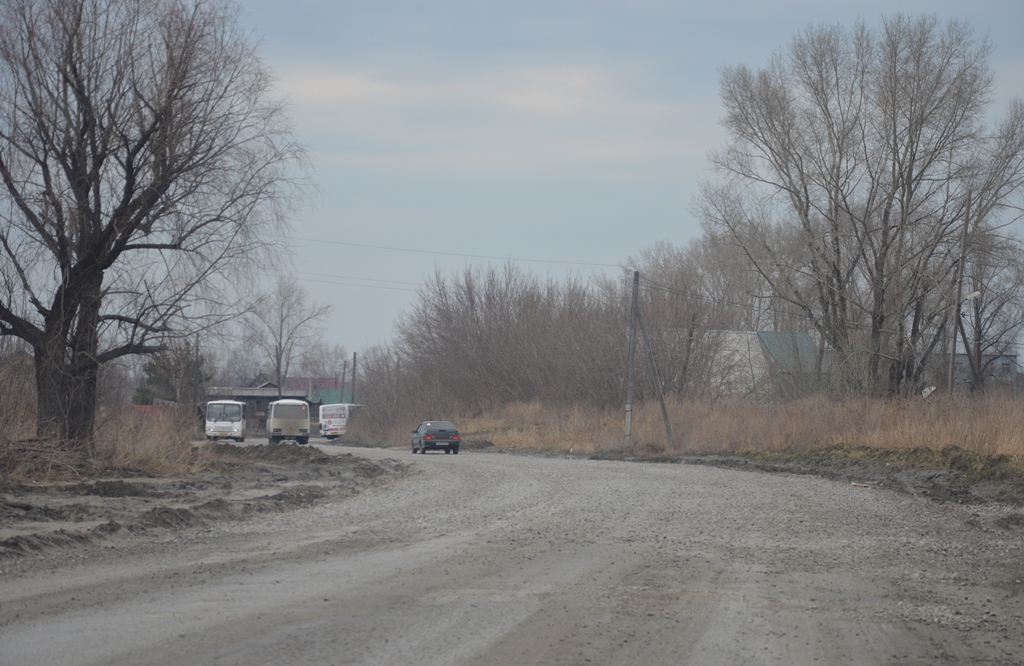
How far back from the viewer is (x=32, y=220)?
18.0 meters

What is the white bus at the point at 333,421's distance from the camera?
236 feet

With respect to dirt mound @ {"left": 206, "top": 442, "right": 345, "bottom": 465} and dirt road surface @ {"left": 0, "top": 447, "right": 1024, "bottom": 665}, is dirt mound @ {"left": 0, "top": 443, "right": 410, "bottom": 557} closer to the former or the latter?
dirt road surface @ {"left": 0, "top": 447, "right": 1024, "bottom": 665}

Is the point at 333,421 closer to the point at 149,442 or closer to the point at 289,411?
the point at 289,411

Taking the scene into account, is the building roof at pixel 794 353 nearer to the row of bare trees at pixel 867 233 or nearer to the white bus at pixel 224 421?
the row of bare trees at pixel 867 233

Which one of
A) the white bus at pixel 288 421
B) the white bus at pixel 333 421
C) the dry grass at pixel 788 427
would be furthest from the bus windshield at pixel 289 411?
the white bus at pixel 333 421

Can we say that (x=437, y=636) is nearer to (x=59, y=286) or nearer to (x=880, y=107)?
(x=59, y=286)

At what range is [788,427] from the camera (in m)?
32.4

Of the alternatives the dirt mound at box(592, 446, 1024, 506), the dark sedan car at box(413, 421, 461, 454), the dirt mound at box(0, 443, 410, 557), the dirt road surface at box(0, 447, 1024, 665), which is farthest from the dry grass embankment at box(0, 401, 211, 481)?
the dark sedan car at box(413, 421, 461, 454)

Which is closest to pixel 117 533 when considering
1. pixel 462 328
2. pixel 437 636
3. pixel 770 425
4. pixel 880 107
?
pixel 437 636

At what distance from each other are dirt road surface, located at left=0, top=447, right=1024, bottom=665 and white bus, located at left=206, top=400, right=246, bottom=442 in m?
47.5

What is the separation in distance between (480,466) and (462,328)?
122ft

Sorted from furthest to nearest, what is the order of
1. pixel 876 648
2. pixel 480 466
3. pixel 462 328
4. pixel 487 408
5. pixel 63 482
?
pixel 462 328 < pixel 487 408 < pixel 480 466 < pixel 63 482 < pixel 876 648

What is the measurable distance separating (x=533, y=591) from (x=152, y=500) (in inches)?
356

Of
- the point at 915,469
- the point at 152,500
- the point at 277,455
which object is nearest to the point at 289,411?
the point at 277,455
